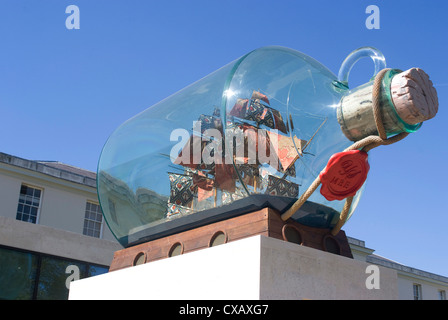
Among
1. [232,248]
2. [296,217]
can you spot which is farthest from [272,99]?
[232,248]

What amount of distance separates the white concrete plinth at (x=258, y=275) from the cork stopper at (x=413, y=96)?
1.01m

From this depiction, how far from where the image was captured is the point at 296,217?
12.0 feet

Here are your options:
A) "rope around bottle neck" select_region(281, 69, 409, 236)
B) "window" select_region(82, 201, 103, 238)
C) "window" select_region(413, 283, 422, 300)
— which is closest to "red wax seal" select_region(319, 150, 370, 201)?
"rope around bottle neck" select_region(281, 69, 409, 236)

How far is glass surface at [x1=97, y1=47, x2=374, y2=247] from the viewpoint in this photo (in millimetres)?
3635

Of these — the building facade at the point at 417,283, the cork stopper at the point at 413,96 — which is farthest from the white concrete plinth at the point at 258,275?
the building facade at the point at 417,283

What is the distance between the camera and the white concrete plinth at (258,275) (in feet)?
10.4

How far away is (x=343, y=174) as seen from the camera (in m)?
3.44

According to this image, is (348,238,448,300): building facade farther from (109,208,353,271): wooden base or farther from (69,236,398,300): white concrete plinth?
(69,236,398,300): white concrete plinth

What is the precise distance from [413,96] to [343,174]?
2.06 feet

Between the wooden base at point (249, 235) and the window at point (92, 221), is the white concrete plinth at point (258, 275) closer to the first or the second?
the wooden base at point (249, 235)

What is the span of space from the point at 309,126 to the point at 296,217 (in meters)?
0.61

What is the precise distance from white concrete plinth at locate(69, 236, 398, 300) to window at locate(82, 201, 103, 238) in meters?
12.2

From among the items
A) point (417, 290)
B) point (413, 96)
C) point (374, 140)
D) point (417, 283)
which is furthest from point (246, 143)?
point (417, 290)

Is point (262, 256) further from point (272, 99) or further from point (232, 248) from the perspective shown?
point (272, 99)
